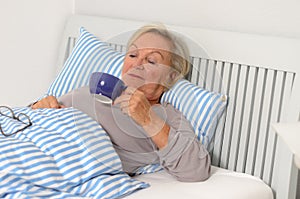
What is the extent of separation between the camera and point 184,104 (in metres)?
1.86

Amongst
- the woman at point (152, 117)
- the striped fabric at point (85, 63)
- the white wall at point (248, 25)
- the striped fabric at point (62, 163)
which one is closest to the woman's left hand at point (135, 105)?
the woman at point (152, 117)

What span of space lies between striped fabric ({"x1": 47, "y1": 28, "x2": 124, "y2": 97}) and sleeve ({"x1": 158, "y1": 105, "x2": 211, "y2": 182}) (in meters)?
0.32

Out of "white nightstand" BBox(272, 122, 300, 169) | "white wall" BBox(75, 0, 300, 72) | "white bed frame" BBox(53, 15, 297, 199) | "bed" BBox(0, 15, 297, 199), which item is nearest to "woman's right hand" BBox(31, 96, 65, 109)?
"bed" BBox(0, 15, 297, 199)

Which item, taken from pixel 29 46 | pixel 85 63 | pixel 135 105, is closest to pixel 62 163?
pixel 135 105

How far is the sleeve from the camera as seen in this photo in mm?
1748

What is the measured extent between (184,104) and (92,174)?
15.9 inches

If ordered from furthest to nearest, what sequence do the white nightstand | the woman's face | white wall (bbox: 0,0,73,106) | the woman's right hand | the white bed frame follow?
white wall (bbox: 0,0,73,106) → the woman's right hand → the white bed frame → the woman's face → the white nightstand

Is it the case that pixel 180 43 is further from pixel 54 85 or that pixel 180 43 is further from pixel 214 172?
pixel 54 85

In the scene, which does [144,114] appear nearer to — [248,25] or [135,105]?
[135,105]

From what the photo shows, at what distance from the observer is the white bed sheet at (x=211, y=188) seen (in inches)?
65.3

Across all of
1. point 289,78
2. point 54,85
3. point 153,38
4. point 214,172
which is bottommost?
point 214,172

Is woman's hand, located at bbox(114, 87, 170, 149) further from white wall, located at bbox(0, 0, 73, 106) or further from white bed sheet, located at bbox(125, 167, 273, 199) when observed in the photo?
white wall, located at bbox(0, 0, 73, 106)

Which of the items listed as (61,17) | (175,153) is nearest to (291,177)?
(175,153)

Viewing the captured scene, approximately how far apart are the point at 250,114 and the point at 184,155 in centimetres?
31
